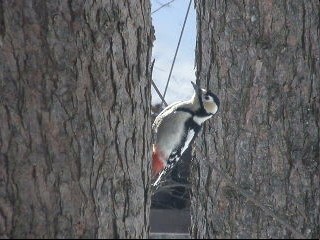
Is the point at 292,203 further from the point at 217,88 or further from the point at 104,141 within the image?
the point at 104,141

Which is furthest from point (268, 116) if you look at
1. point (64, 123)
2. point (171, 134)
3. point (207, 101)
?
point (64, 123)

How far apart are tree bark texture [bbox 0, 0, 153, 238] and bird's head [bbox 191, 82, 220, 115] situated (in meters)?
1.53

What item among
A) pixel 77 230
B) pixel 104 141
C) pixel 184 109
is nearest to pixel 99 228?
pixel 77 230

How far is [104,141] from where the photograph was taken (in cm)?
268

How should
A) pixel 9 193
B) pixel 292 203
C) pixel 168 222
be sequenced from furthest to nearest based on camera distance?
pixel 168 222
pixel 292 203
pixel 9 193

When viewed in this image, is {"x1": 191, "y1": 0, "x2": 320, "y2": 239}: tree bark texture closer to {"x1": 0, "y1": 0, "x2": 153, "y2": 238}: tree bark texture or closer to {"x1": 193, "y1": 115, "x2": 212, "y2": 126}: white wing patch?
{"x1": 193, "y1": 115, "x2": 212, "y2": 126}: white wing patch

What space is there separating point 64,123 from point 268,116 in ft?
5.79

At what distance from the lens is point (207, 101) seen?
4344mm

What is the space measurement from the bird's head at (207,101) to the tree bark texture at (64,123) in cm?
153

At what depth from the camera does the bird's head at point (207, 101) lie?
424cm

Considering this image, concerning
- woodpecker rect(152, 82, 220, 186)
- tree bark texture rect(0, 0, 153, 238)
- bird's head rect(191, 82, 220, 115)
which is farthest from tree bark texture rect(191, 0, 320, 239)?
tree bark texture rect(0, 0, 153, 238)

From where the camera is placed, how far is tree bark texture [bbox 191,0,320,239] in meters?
4.14

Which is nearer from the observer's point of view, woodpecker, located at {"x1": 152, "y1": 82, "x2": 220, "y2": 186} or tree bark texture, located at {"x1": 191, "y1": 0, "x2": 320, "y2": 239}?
tree bark texture, located at {"x1": 191, "y1": 0, "x2": 320, "y2": 239}

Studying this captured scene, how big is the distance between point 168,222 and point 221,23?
404 cm
